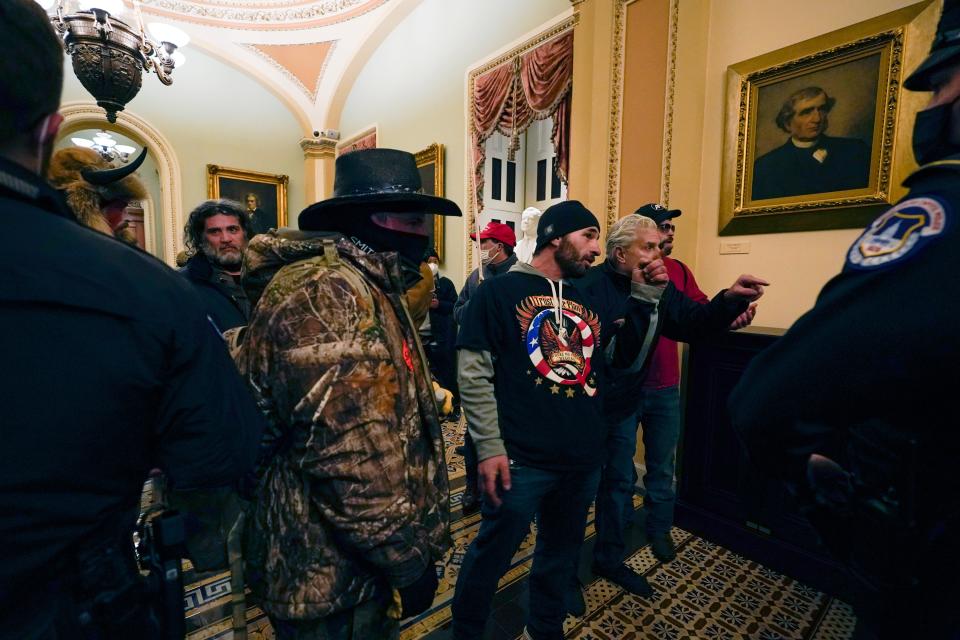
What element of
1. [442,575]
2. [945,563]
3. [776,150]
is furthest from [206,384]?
[776,150]

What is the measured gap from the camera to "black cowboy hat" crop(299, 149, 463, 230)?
1.18 meters

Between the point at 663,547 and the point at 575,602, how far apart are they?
758 mm

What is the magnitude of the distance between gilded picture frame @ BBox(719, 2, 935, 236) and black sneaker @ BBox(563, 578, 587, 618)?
100.0 inches

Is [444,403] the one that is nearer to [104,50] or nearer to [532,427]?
[532,427]

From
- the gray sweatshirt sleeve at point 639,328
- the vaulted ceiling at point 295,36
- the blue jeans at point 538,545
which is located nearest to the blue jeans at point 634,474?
the gray sweatshirt sleeve at point 639,328

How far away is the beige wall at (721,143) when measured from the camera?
108 inches

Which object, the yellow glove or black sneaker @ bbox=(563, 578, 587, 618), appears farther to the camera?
black sneaker @ bbox=(563, 578, 587, 618)

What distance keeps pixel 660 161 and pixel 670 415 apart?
1.98 metres

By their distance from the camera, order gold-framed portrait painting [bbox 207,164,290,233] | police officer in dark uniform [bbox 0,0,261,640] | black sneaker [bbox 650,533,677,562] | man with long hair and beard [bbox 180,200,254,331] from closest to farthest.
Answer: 1. police officer in dark uniform [bbox 0,0,261,640]
2. man with long hair and beard [bbox 180,200,254,331]
3. black sneaker [bbox 650,533,677,562]
4. gold-framed portrait painting [bbox 207,164,290,233]

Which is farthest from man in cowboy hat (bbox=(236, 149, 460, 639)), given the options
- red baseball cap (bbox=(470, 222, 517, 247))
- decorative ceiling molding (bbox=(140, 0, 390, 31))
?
decorative ceiling molding (bbox=(140, 0, 390, 31))

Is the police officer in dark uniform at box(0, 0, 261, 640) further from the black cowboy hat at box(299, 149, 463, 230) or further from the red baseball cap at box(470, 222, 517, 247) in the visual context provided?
the red baseball cap at box(470, 222, 517, 247)

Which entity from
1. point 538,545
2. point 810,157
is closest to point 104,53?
point 538,545

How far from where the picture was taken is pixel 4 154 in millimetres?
595

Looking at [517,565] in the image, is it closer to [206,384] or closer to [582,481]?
[582,481]
